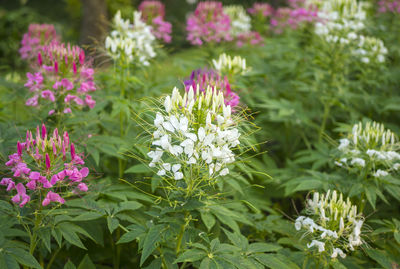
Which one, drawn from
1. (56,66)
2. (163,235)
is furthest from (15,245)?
(56,66)

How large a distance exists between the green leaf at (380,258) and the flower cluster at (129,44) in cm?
268

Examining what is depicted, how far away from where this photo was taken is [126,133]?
3.55 metres

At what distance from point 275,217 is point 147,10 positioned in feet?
10.7

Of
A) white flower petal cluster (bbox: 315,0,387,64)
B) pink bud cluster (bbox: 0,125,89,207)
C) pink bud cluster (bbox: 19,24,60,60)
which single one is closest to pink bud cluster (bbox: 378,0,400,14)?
white flower petal cluster (bbox: 315,0,387,64)

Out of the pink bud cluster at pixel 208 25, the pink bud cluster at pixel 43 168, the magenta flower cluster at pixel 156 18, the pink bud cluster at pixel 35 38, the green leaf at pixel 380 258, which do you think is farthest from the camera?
the pink bud cluster at pixel 208 25

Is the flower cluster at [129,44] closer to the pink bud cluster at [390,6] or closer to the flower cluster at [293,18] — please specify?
the flower cluster at [293,18]

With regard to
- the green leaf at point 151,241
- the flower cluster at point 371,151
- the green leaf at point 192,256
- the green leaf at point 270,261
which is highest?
the flower cluster at point 371,151

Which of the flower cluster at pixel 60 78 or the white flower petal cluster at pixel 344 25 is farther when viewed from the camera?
the white flower petal cluster at pixel 344 25

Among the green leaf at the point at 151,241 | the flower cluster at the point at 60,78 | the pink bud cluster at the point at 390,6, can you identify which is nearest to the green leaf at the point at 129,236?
the green leaf at the point at 151,241

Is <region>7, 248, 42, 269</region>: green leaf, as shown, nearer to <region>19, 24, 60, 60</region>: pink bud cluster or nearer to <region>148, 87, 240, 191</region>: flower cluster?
<region>148, 87, 240, 191</region>: flower cluster

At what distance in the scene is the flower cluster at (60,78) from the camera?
10.0ft

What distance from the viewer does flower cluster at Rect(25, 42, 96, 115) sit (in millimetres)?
3059

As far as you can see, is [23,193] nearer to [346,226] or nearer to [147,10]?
[346,226]

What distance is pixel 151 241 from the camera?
213 cm
